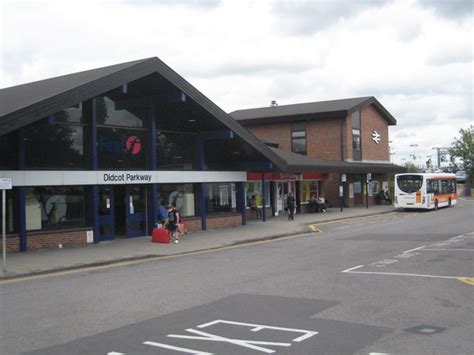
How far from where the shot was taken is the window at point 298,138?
44469mm

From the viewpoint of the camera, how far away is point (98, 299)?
9.97 metres

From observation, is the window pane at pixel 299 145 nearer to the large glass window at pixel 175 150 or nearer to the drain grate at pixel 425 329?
the large glass window at pixel 175 150

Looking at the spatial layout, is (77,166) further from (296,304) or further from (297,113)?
(297,113)

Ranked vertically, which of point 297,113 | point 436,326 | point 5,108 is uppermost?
point 297,113

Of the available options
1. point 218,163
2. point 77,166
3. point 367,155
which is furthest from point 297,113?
point 77,166

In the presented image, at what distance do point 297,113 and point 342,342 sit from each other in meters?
37.8

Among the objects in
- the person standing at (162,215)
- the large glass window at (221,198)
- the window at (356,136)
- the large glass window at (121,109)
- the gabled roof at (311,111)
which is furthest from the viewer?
the window at (356,136)

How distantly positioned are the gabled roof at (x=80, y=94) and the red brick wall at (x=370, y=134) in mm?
25151

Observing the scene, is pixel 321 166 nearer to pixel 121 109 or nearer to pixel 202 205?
pixel 202 205

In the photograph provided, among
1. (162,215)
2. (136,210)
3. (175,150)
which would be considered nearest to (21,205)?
(136,210)

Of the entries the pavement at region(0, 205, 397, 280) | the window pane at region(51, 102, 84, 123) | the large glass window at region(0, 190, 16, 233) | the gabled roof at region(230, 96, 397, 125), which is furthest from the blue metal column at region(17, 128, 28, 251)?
the gabled roof at region(230, 96, 397, 125)

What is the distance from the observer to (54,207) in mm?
18781

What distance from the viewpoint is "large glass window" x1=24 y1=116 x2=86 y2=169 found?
17986mm

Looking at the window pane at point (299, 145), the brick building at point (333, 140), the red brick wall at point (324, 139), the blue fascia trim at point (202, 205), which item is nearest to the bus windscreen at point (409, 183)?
the brick building at point (333, 140)
